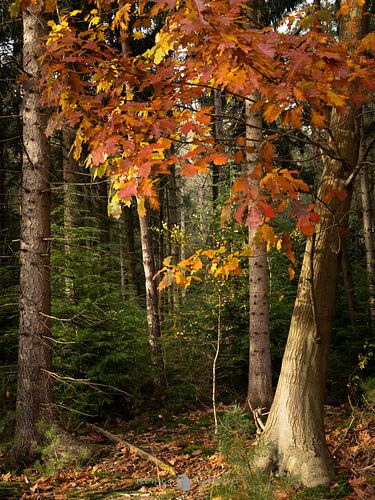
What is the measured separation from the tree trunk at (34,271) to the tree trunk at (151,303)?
11.2 feet

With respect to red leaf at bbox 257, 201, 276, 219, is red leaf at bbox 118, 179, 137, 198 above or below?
above

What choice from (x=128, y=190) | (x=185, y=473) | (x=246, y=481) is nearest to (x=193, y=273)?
(x=128, y=190)

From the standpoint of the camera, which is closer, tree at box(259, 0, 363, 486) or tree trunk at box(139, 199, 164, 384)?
tree at box(259, 0, 363, 486)

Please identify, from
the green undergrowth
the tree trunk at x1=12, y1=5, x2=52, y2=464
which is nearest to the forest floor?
the green undergrowth

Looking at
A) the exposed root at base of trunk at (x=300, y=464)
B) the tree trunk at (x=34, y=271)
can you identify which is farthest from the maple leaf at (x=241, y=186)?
the tree trunk at (x=34, y=271)

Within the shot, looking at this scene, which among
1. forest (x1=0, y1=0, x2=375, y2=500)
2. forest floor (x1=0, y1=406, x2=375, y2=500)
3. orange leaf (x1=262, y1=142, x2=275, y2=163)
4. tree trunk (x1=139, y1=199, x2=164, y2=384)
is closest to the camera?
forest (x1=0, y1=0, x2=375, y2=500)

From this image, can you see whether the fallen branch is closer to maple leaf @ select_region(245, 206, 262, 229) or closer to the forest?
the forest

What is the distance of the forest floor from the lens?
379cm

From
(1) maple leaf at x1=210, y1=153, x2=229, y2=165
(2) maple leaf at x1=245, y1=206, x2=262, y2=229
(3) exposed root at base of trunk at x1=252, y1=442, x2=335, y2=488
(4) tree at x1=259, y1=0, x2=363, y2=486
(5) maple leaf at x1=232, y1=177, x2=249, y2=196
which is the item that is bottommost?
(3) exposed root at base of trunk at x1=252, y1=442, x2=335, y2=488

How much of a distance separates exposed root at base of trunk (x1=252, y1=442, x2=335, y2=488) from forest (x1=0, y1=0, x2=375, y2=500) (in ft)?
0.05

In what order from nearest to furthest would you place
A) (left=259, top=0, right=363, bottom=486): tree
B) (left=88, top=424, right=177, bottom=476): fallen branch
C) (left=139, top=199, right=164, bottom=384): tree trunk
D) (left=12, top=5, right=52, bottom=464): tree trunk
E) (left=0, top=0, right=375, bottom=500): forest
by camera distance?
(left=0, top=0, right=375, bottom=500): forest, (left=259, top=0, right=363, bottom=486): tree, (left=88, top=424, right=177, bottom=476): fallen branch, (left=12, top=5, right=52, bottom=464): tree trunk, (left=139, top=199, right=164, bottom=384): tree trunk

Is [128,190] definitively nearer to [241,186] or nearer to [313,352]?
Answer: [241,186]

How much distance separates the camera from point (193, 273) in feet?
14.4

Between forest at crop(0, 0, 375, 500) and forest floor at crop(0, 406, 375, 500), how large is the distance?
A: 0.03 m
